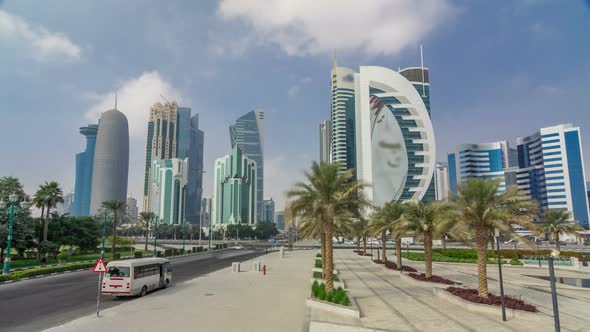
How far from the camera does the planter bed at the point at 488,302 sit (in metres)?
17.0

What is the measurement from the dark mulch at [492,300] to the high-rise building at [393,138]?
502ft

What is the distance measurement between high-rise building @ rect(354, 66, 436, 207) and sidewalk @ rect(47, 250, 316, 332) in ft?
494

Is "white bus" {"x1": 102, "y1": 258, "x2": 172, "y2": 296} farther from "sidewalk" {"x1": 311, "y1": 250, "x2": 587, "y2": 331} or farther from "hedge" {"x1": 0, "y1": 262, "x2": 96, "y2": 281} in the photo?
"hedge" {"x1": 0, "y1": 262, "x2": 96, "y2": 281}

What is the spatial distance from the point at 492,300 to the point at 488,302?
0.35m

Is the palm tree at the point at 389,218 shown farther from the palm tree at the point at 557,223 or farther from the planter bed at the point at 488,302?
the palm tree at the point at 557,223

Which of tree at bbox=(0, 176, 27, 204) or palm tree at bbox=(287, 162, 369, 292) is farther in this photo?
tree at bbox=(0, 176, 27, 204)

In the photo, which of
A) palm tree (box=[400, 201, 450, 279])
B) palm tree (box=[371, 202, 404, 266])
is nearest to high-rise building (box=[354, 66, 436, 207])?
palm tree (box=[371, 202, 404, 266])

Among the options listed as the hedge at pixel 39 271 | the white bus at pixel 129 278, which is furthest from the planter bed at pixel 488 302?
the hedge at pixel 39 271

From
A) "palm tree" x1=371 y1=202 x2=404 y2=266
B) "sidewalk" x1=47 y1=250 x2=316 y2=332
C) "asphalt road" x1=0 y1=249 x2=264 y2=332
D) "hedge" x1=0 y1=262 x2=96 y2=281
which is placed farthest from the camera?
"palm tree" x1=371 y1=202 x2=404 y2=266

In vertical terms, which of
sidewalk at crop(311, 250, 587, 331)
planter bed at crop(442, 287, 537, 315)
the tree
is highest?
the tree

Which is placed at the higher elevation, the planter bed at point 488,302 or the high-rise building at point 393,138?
the high-rise building at point 393,138

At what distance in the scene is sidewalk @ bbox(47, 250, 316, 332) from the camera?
15602 mm

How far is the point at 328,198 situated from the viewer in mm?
22516

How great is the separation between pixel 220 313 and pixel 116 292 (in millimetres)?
8731
